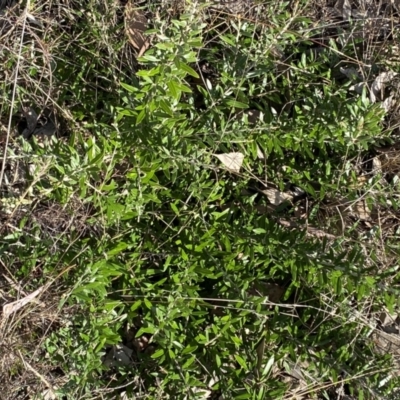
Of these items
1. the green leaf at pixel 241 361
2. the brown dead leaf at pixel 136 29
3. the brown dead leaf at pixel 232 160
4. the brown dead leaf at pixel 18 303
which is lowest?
the green leaf at pixel 241 361

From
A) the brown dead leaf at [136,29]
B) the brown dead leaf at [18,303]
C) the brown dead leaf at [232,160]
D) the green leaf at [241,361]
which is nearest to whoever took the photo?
the brown dead leaf at [18,303]

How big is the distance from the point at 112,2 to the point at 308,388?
223 centimetres

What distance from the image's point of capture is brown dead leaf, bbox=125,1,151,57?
325cm

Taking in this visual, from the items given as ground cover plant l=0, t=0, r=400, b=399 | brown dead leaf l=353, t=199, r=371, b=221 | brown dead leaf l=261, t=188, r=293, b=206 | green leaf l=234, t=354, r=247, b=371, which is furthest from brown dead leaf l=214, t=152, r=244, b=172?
green leaf l=234, t=354, r=247, b=371

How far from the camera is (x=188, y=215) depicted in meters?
2.95

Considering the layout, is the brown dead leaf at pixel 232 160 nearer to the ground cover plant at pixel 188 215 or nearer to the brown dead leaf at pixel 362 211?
the ground cover plant at pixel 188 215

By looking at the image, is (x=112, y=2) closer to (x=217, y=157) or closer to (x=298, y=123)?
(x=217, y=157)

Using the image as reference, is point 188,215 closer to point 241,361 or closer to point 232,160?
point 232,160

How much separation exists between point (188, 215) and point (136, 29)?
113cm

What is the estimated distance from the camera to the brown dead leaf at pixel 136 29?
3.25 m

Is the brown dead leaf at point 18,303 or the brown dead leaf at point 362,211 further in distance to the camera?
the brown dead leaf at point 362,211

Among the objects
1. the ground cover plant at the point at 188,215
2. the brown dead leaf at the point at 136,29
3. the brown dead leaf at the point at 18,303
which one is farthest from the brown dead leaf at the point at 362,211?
the brown dead leaf at the point at 18,303

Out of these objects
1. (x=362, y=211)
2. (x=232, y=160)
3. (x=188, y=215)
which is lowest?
(x=362, y=211)

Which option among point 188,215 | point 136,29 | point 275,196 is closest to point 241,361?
point 188,215
